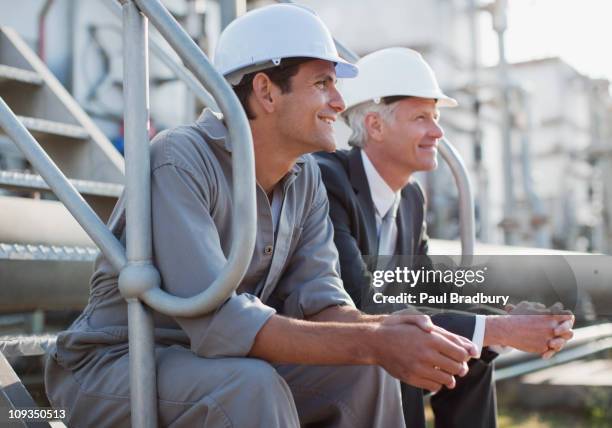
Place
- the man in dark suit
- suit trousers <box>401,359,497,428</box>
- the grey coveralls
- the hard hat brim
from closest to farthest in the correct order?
the grey coveralls < the man in dark suit < the hard hat brim < suit trousers <box>401,359,497,428</box>

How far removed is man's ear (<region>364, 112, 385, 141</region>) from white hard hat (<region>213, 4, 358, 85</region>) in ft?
3.16

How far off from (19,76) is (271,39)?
147cm

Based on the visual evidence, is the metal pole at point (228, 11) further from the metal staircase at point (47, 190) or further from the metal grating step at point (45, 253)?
the metal grating step at point (45, 253)

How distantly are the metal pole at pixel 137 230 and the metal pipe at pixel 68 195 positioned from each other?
0.13 ft

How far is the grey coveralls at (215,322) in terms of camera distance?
5.36 ft

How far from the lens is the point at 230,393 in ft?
5.24

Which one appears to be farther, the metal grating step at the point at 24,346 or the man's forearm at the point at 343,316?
the metal grating step at the point at 24,346

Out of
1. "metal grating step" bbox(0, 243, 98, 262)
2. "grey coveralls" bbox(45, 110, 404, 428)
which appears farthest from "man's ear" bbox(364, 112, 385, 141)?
"metal grating step" bbox(0, 243, 98, 262)

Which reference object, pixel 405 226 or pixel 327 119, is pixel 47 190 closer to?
pixel 327 119

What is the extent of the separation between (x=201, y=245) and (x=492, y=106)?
9.56 m

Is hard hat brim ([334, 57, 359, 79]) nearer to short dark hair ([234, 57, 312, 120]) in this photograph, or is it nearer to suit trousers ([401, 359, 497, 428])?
short dark hair ([234, 57, 312, 120])

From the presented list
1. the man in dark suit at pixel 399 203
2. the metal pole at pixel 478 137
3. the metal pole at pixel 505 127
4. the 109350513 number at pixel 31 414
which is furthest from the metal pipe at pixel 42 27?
the metal pole at pixel 505 127

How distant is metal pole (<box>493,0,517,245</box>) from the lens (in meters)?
8.96

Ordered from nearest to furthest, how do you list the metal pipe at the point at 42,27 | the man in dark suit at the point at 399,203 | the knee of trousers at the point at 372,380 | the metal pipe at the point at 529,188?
the knee of trousers at the point at 372,380 < the man in dark suit at the point at 399,203 < the metal pipe at the point at 42,27 < the metal pipe at the point at 529,188
